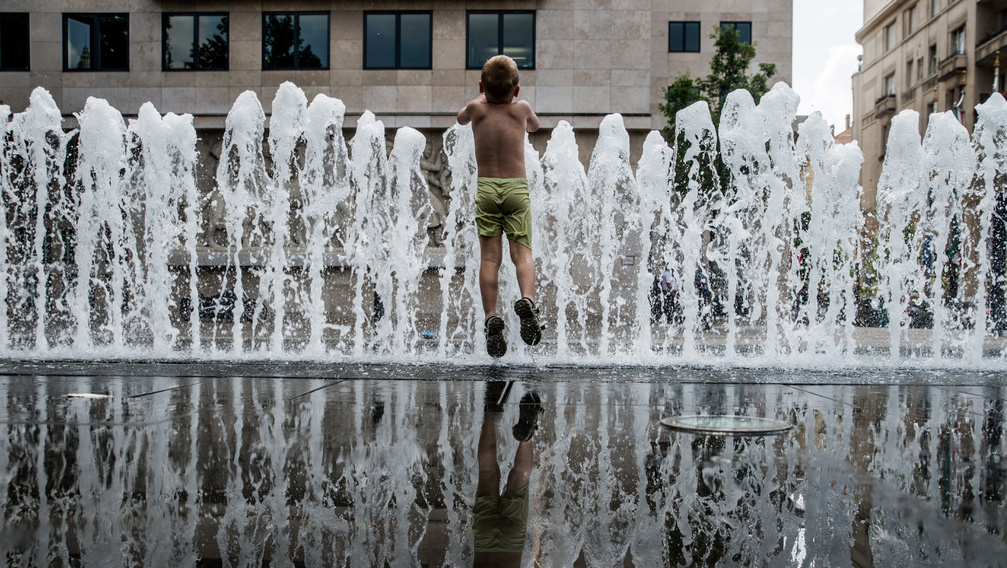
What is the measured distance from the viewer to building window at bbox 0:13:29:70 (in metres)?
17.9

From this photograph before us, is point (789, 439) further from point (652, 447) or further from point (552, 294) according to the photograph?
point (552, 294)

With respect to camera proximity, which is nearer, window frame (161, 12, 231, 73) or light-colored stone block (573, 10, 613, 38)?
light-colored stone block (573, 10, 613, 38)

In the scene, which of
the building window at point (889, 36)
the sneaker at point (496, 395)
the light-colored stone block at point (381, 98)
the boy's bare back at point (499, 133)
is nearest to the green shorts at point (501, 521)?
the sneaker at point (496, 395)

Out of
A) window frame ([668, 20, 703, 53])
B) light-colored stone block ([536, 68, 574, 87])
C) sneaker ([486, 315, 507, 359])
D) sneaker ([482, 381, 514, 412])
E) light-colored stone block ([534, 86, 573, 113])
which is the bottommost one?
sneaker ([482, 381, 514, 412])

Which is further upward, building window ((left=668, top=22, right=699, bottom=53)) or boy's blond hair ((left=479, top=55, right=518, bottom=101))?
building window ((left=668, top=22, right=699, bottom=53))

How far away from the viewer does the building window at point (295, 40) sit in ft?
57.3

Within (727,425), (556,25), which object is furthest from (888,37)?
(727,425)

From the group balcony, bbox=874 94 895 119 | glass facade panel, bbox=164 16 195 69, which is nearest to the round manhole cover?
glass facade panel, bbox=164 16 195 69

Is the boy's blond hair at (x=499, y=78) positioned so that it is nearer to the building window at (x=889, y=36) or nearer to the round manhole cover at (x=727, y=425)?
the round manhole cover at (x=727, y=425)

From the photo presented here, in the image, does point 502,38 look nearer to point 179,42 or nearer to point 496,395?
point 179,42

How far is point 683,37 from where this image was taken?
2148 centimetres

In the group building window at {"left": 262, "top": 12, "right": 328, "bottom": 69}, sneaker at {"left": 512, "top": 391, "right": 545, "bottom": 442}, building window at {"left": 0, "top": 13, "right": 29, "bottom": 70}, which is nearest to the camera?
sneaker at {"left": 512, "top": 391, "right": 545, "bottom": 442}

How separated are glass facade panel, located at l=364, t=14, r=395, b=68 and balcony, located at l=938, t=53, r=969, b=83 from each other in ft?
93.1

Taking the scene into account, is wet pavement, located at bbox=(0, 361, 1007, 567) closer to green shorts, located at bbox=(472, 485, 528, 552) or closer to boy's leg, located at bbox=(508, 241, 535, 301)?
green shorts, located at bbox=(472, 485, 528, 552)
